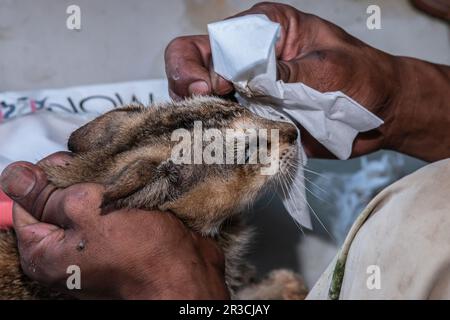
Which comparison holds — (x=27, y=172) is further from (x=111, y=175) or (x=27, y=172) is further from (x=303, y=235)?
(x=303, y=235)

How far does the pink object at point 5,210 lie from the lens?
169 centimetres

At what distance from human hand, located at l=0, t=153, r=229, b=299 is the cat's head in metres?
0.06

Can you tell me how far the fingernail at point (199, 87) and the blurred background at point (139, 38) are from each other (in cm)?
87

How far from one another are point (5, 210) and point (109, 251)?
496 millimetres

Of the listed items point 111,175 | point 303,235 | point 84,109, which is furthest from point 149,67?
point 111,175

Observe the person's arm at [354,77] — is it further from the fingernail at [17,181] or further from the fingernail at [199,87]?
the fingernail at [17,181]

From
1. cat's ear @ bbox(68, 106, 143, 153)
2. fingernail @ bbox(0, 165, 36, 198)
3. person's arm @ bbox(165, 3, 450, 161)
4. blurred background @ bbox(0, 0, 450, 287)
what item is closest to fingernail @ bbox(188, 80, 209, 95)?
person's arm @ bbox(165, 3, 450, 161)

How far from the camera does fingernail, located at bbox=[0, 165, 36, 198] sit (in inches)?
56.6

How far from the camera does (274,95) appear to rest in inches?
64.1

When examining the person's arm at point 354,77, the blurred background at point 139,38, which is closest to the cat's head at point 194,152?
the person's arm at point 354,77

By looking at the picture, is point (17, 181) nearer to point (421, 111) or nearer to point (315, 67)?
point (315, 67)

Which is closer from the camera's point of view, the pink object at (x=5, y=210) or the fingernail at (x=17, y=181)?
the fingernail at (x=17, y=181)
